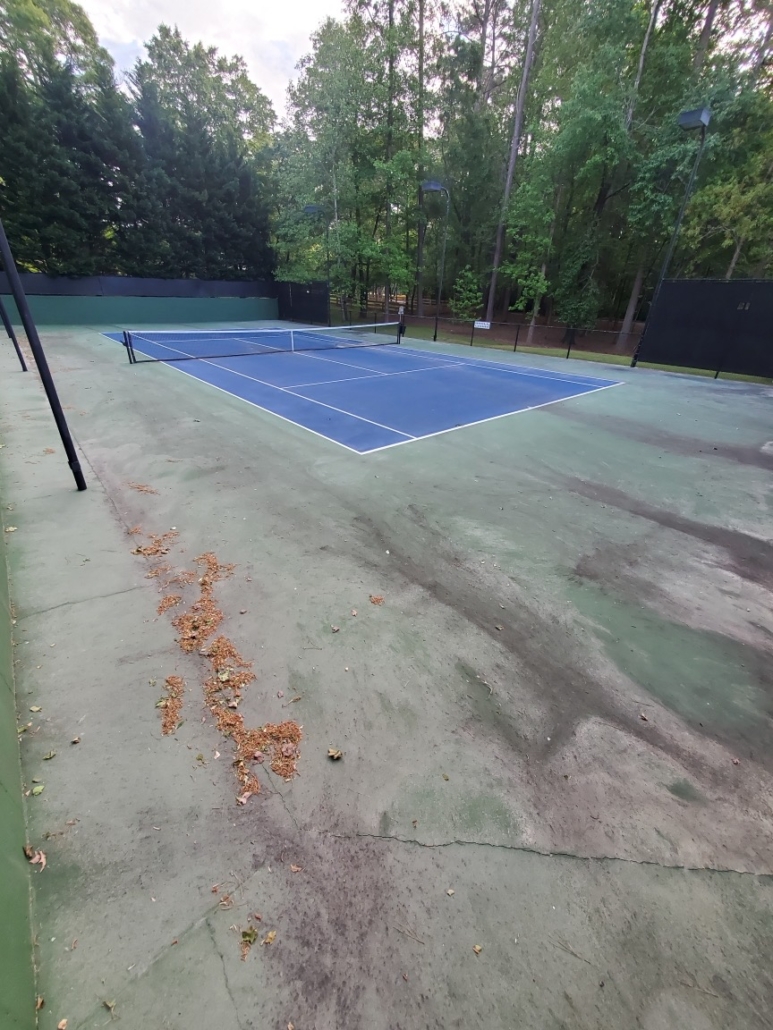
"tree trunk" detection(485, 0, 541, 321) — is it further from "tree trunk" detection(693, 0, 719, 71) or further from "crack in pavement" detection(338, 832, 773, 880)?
"crack in pavement" detection(338, 832, 773, 880)

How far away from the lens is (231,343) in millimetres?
18656

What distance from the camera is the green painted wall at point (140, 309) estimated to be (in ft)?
72.1

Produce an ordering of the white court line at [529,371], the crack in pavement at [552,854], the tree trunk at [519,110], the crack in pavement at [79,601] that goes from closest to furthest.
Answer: the crack in pavement at [552,854]
the crack in pavement at [79,601]
the white court line at [529,371]
the tree trunk at [519,110]

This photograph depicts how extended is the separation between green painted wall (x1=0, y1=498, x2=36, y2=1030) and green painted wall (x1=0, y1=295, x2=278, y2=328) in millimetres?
24767

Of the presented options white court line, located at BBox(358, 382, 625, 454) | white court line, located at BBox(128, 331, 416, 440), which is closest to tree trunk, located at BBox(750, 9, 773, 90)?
white court line, located at BBox(358, 382, 625, 454)

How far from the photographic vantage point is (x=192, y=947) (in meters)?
1.70

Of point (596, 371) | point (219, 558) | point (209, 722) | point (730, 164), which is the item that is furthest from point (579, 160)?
point (209, 722)

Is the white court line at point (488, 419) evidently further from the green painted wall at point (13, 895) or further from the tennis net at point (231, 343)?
the tennis net at point (231, 343)

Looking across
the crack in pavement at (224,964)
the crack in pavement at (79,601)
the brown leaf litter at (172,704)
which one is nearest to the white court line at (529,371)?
the crack in pavement at (79,601)

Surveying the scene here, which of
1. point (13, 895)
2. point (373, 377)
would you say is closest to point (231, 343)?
point (373, 377)

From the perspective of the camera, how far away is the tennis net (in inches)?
590

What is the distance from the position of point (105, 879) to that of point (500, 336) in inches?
1222

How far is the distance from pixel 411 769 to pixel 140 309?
29.3 m

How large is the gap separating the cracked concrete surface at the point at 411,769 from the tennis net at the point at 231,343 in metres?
11.2
